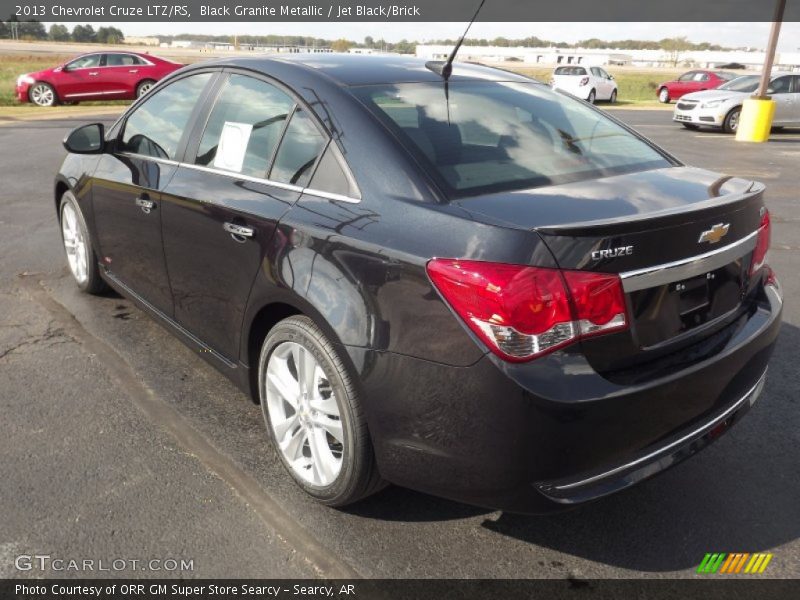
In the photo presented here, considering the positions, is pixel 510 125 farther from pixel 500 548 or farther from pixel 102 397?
pixel 102 397

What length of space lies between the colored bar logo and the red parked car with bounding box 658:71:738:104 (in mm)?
30386

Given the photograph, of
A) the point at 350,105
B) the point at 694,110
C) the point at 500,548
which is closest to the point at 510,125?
the point at 350,105

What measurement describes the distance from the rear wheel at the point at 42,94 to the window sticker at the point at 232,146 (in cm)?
1914

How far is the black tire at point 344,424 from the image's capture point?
2.39 m

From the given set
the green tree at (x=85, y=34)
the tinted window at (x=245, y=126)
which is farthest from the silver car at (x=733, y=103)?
the green tree at (x=85, y=34)

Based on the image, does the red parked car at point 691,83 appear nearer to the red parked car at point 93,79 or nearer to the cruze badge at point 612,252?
the red parked car at point 93,79

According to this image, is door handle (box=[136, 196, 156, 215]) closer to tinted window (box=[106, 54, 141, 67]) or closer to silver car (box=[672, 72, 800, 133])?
silver car (box=[672, 72, 800, 133])

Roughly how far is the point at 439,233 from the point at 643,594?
4.43ft

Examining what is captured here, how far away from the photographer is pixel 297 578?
234 cm

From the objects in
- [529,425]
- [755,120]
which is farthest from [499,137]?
[755,120]

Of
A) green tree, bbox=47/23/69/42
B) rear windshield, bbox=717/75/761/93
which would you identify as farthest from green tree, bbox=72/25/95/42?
rear windshield, bbox=717/75/761/93

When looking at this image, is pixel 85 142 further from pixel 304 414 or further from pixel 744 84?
pixel 744 84

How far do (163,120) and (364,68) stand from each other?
1289mm

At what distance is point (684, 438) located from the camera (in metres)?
2.34
